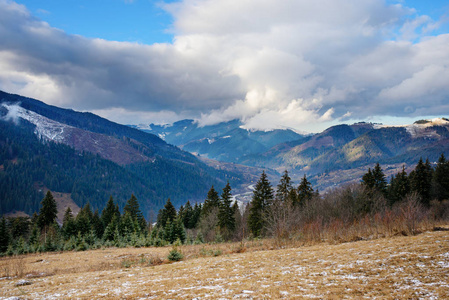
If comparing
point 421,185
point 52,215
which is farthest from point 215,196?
point 421,185

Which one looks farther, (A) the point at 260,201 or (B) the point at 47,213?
(B) the point at 47,213

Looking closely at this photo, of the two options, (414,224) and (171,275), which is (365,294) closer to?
(171,275)

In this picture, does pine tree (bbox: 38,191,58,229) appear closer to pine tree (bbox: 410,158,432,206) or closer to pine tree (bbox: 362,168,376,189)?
pine tree (bbox: 362,168,376,189)

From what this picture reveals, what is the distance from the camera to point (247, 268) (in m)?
14.5

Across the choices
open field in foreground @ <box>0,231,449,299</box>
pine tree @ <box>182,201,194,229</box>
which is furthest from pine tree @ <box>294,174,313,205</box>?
open field in foreground @ <box>0,231,449,299</box>

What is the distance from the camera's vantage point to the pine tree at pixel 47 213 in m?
64.4

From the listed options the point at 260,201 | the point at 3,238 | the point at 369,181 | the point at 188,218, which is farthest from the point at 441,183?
the point at 3,238

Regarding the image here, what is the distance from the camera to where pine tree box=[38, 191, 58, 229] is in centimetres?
6444

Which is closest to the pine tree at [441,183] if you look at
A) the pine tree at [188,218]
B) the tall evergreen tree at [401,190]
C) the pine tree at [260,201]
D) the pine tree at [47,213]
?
the tall evergreen tree at [401,190]

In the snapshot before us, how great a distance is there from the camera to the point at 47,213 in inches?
2562

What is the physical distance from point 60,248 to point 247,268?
46235 millimetres

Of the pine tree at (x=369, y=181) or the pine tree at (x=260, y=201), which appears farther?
the pine tree at (x=369, y=181)

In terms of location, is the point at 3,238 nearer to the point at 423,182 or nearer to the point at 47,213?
the point at 47,213

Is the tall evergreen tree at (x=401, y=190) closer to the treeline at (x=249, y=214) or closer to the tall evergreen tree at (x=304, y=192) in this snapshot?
the treeline at (x=249, y=214)
